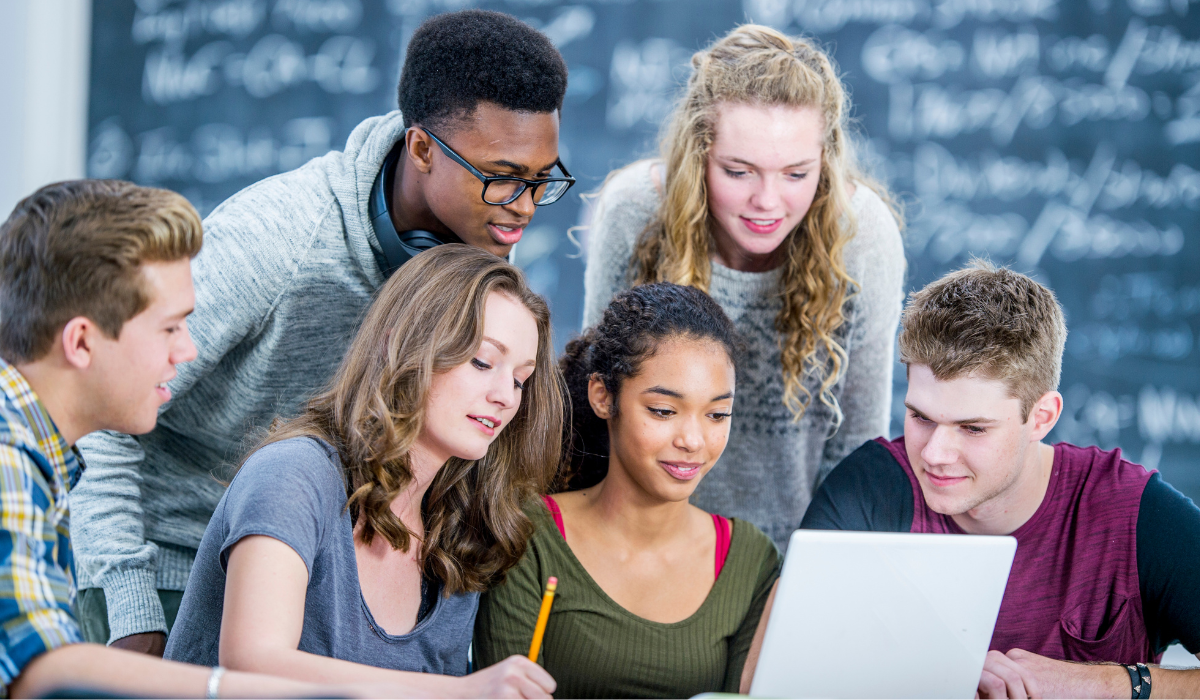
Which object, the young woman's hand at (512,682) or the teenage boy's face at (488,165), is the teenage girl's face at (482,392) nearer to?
the teenage boy's face at (488,165)

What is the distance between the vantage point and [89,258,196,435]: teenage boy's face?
3.20 ft

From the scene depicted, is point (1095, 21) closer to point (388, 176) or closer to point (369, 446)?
point (388, 176)

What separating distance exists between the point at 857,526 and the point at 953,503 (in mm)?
149

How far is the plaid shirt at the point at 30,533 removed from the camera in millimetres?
840

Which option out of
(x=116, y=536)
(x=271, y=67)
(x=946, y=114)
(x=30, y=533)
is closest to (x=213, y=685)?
(x=30, y=533)

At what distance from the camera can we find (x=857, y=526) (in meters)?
1.53

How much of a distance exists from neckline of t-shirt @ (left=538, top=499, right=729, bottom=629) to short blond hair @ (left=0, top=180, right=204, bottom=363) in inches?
28.9

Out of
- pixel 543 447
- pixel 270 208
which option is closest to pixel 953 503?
pixel 543 447

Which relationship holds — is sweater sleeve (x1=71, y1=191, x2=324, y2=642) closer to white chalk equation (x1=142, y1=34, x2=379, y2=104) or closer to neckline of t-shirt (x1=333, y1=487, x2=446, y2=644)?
neckline of t-shirt (x1=333, y1=487, x2=446, y2=644)

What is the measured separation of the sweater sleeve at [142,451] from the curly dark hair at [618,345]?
505mm

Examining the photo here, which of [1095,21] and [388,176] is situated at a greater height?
[1095,21]

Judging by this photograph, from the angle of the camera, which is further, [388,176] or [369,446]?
[388,176]

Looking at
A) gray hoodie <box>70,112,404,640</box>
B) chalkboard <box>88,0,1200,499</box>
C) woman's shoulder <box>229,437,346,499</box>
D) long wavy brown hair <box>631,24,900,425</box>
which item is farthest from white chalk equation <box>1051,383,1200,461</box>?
woman's shoulder <box>229,437,346,499</box>

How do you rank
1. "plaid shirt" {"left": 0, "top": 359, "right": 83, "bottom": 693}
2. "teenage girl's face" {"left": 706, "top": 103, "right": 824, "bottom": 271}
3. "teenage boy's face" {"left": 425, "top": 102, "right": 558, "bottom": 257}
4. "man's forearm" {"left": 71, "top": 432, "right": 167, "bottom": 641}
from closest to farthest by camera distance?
"plaid shirt" {"left": 0, "top": 359, "right": 83, "bottom": 693} → "man's forearm" {"left": 71, "top": 432, "right": 167, "bottom": 641} → "teenage boy's face" {"left": 425, "top": 102, "right": 558, "bottom": 257} → "teenage girl's face" {"left": 706, "top": 103, "right": 824, "bottom": 271}
